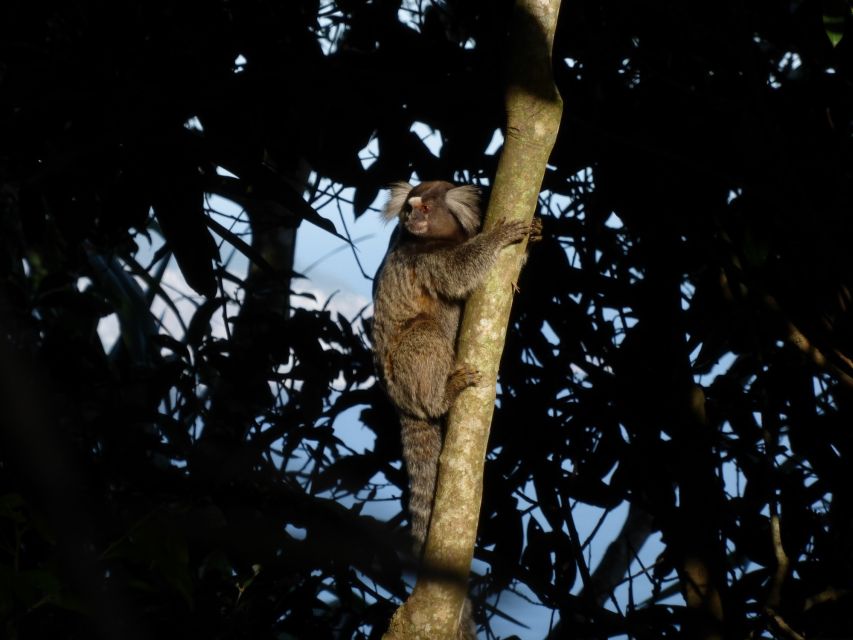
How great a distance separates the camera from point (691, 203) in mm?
3289

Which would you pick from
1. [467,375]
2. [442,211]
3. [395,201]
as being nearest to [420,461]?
[442,211]

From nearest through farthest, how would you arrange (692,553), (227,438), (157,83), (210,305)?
(157,83), (692,553), (227,438), (210,305)

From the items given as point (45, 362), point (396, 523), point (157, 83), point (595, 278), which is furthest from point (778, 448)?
point (45, 362)

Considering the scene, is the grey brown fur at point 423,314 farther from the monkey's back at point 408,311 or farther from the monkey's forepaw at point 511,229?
the monkey's forepaw at point 511,229

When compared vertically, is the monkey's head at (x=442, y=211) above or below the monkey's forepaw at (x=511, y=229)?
above

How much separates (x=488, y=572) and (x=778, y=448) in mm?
1183

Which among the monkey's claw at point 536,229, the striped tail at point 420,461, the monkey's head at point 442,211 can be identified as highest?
the monkey's head at point 442,211

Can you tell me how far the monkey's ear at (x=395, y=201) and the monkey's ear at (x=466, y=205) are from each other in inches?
14.3

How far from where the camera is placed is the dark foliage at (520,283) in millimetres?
2689

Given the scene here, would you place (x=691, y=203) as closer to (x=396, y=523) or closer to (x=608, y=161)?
(x=608, y=161)

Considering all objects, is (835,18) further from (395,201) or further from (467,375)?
(395,201)

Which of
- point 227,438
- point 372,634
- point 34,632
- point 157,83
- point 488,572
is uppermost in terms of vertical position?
point 157,83

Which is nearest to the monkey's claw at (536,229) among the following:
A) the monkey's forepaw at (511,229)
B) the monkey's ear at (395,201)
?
the monkey's forepaw at (511,229)

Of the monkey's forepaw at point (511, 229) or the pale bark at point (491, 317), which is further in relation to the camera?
the monkey's forepaw at point (511, 229)
